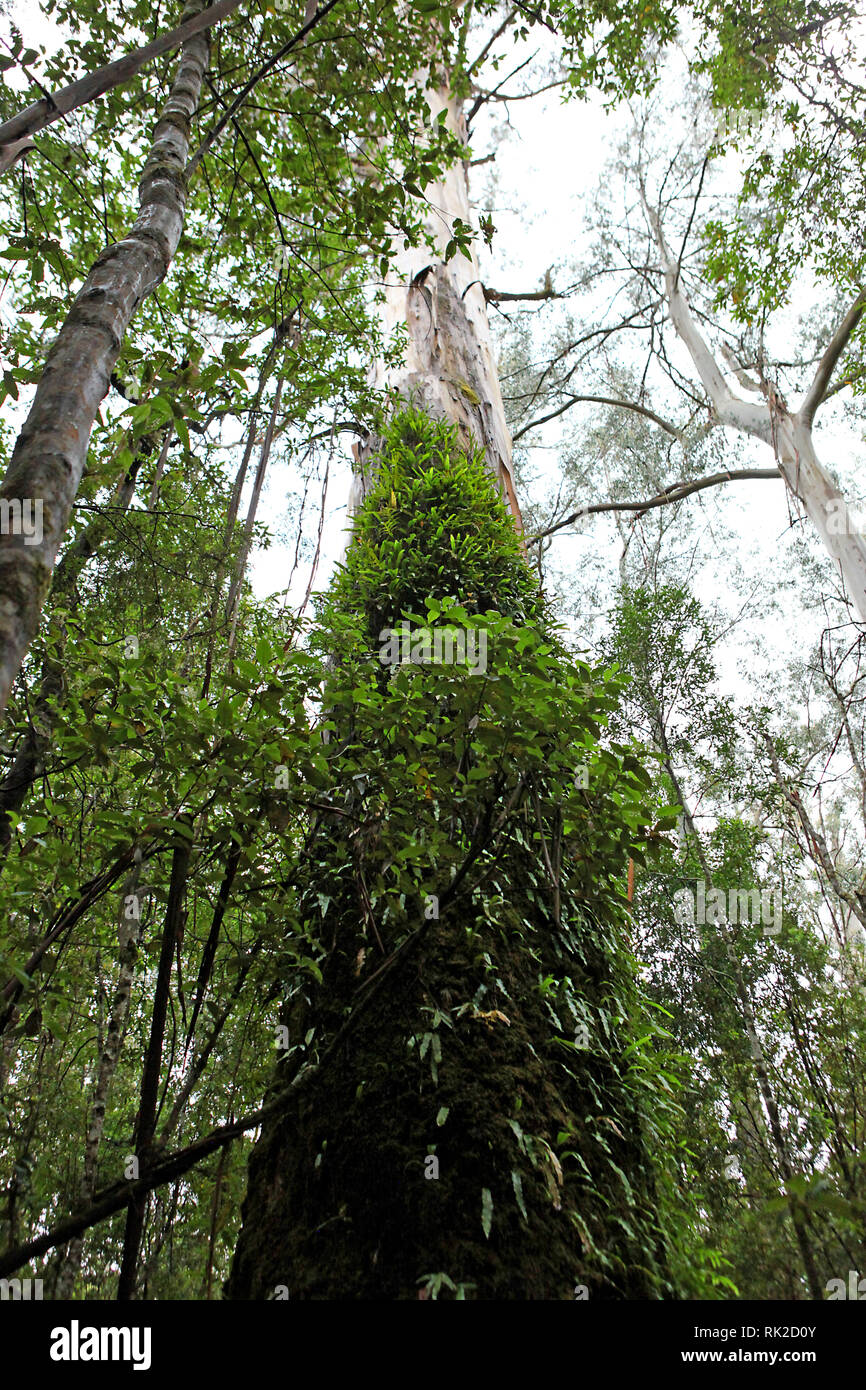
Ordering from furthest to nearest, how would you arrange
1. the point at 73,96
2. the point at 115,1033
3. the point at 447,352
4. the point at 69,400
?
the point at 447,352, the point at 115,1033, the point at 73,96, the point at 69,400

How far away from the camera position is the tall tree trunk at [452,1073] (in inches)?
68.0

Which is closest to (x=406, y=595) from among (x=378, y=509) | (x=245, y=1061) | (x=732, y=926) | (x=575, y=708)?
(x=378, y=509)

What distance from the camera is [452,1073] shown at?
6.78ft

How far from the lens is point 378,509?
4.24 metres

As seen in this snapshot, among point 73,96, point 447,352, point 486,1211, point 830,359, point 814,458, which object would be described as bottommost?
point 486,1211

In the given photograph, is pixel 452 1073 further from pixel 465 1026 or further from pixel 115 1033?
pixel 115 1033

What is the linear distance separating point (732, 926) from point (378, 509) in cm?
567

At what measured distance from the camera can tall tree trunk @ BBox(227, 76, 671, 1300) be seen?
1.73 m

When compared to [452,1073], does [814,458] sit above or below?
above

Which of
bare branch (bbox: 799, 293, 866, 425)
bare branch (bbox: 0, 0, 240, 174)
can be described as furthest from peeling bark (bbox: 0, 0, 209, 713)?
bare branch (bbox: 799, 293, 866, 425)

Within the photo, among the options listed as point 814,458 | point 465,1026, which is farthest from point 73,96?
point 814,458
